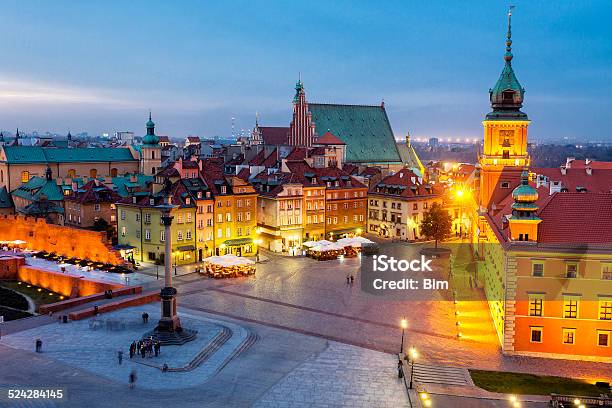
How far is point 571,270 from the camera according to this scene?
1650 inches

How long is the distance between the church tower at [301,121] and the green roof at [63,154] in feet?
114

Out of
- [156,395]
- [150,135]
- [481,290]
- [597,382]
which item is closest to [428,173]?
[150,135]

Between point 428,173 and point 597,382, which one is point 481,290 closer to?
point 597,382

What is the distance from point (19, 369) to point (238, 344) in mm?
13732

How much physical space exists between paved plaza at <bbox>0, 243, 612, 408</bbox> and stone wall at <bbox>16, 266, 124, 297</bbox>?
352 inches

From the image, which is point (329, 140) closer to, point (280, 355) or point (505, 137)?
point (505, 137)

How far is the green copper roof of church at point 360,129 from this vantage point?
367 ft

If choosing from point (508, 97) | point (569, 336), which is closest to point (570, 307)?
point (569, 336)

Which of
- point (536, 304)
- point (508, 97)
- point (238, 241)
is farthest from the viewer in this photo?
point (238, 241)

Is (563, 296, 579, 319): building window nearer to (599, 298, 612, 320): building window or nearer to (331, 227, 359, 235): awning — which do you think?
(599, 298, 612, 320): building window

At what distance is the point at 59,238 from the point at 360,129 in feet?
197

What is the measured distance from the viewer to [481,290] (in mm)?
60875

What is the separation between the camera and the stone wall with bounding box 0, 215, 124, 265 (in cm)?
6950

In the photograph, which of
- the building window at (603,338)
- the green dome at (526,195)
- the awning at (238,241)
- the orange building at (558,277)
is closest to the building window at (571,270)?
the orange building at (558,277)
